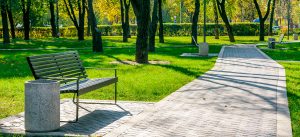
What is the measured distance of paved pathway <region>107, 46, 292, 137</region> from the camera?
6945 millimetres

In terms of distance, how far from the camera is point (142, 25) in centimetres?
1830

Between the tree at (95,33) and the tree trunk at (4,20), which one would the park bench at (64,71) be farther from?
the tree trunk at (4,20)

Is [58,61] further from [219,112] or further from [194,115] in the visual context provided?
[219,112]

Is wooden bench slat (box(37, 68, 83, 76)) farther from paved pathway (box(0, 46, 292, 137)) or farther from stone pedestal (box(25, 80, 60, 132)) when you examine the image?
stone pedestal (box(25, 80, 60, 132))

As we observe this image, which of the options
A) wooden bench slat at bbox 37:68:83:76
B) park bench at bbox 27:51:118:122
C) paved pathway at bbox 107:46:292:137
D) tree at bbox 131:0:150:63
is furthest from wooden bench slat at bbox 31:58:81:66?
tree at bbox 131:0:150:63

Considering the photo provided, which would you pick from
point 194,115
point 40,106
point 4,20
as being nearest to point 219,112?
point 194,115

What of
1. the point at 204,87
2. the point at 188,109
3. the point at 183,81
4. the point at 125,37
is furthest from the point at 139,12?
the point at 125,37

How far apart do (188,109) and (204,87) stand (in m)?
3.14

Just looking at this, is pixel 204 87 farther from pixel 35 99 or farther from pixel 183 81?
pixel 35 99

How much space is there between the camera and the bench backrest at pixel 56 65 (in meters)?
7.73

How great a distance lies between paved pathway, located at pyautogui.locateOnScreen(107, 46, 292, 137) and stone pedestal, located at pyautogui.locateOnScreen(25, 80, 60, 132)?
903 mm

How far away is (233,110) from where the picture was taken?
860 centimetres

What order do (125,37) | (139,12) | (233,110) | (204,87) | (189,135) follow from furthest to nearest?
(125,37) → (139,12) → (204,87) → (233,110) → (189,135)

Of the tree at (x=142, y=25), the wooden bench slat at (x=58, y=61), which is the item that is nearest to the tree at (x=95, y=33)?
the tree at (x=142, y=25)
